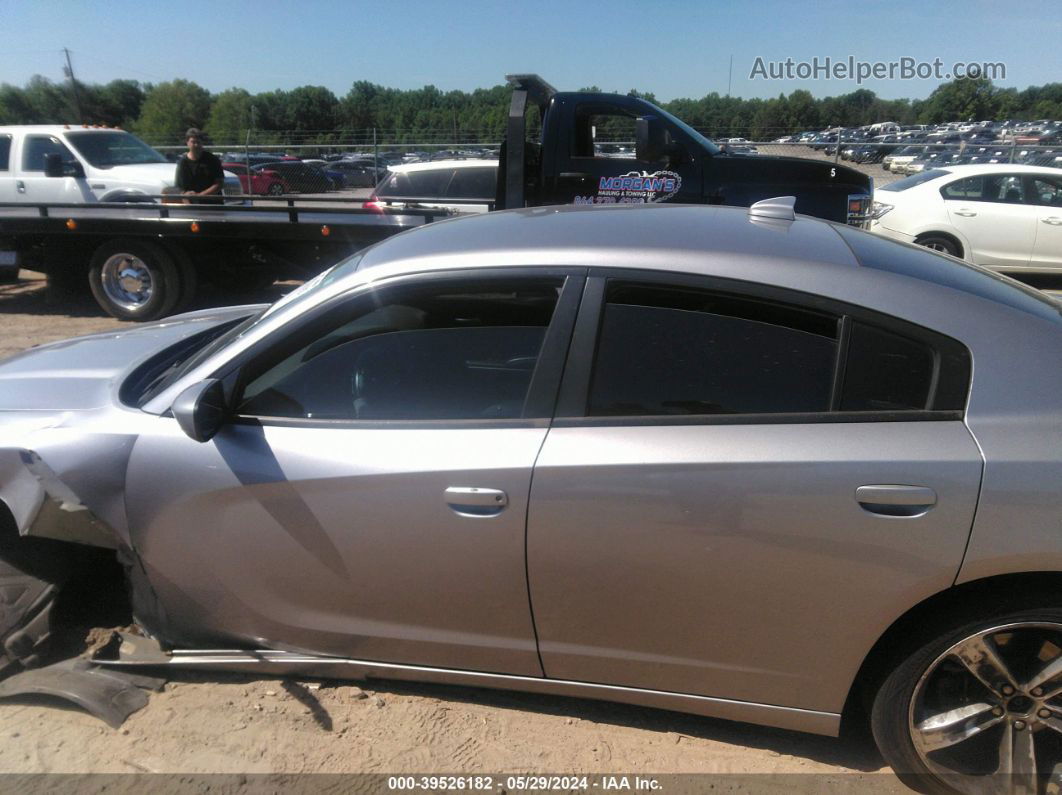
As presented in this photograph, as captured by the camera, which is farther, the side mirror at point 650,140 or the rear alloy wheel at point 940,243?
the rear alloy wheel at point 940,243

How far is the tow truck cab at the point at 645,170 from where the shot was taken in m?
7.25

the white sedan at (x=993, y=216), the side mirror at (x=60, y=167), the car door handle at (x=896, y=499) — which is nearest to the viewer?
the car door handle at (x=896, y=499)

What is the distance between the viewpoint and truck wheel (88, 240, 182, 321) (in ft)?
27.5

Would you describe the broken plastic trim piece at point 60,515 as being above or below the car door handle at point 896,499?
below

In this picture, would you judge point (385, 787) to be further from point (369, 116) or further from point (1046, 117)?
point (1046, 117)

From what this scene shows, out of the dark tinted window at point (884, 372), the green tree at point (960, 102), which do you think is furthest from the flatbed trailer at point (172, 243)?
the green tree at point (960, 102)

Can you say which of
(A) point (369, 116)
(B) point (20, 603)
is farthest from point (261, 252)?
(A) point (369, 116)

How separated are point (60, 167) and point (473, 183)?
21.5 feet

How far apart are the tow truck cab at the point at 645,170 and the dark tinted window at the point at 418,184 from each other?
337cm

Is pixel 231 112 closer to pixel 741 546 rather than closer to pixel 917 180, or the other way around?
pixel 917 180

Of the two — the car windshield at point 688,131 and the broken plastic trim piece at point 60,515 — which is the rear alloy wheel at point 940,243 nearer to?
the car windshield at point 688,131

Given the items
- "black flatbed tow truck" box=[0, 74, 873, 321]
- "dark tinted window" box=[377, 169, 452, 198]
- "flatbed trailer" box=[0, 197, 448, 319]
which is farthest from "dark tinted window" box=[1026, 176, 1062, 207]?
"flatbed trailer" box=[0, 197, 448, 319]

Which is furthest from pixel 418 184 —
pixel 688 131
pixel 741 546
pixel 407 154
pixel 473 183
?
pixel 407 154

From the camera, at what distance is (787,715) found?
240cm
